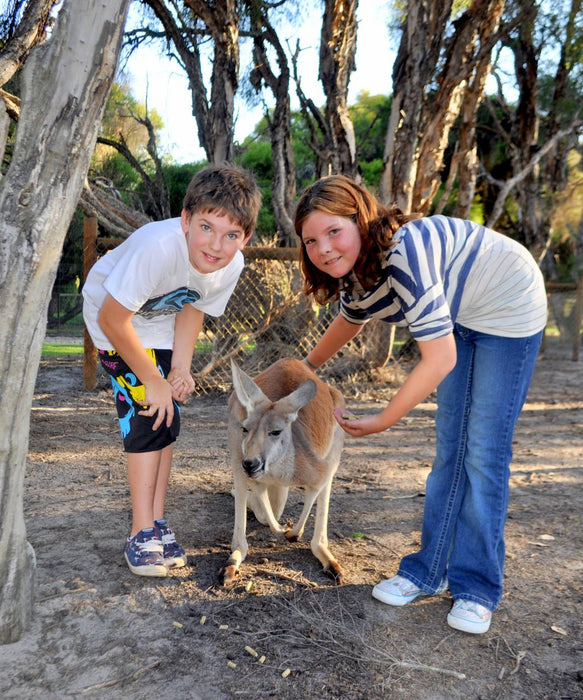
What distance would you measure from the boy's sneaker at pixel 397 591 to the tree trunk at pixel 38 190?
132 cm

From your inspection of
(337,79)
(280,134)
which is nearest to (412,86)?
(337,79)

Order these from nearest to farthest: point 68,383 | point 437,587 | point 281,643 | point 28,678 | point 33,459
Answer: point 28,678 → point 281,643 → point 437,587 → point 33,459 → point 68,383

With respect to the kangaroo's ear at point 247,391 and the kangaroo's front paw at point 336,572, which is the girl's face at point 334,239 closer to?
the kangaroo's ear at point 247,391

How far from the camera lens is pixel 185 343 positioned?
272cm

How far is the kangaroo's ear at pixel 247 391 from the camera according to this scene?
8.77ft

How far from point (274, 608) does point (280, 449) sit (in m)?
0.64

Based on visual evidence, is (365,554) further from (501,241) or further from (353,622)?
(501,241)

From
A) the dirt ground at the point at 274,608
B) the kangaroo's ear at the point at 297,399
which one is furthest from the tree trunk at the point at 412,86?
the kangaroo's ear at the point at 297,399

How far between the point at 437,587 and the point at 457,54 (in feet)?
21.5

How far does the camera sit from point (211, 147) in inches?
295

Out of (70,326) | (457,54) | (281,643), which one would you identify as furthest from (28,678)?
(70,326)

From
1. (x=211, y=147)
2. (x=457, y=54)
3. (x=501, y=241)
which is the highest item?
(x=457, y=54)

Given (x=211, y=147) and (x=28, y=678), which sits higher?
(x=211, y=147)

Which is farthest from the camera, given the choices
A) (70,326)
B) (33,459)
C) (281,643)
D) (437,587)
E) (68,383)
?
(70,326)
